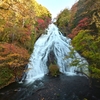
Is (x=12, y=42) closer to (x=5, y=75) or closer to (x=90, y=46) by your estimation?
(x=5, y=75)

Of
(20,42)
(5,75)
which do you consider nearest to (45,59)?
(20,42)

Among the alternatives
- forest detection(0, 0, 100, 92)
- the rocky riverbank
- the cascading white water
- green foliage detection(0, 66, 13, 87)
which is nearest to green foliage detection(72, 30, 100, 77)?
forest detection(0, 0, 100, 92)

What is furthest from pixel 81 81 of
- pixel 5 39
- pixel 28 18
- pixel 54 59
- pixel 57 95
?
pixel 28 18

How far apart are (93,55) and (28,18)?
16.9 m

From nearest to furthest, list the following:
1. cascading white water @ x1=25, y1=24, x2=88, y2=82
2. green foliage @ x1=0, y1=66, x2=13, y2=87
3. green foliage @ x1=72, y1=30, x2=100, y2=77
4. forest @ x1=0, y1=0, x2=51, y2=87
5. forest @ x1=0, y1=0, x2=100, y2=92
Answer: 1. green foliage @ x1=72, y1=30, x2=100, y2=77
2. forest @ x1=0, y1=0, x2=100, y2=92
3. forest @ x1=0, y1=0, x2=51, y2=87
4. green foliage @ x1=0, y1=66, x2=13, y2=87
5. cascading white water @ x1=25, y1=24, x2=88, y2=82

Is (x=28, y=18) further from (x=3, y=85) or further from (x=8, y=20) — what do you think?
(x=3, y=85)

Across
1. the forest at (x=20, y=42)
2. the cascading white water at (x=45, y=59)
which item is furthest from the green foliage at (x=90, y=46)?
the cascading white water at (x=45, y=59)

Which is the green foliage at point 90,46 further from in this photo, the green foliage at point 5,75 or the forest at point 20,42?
the green foliage at point 5,75

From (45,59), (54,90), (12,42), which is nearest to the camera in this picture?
(54,90)

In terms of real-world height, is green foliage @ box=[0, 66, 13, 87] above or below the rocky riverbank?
above

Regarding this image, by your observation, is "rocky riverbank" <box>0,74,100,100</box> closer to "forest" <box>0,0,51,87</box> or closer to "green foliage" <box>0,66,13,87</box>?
"green foliage" <box>0,66,13,87</box>

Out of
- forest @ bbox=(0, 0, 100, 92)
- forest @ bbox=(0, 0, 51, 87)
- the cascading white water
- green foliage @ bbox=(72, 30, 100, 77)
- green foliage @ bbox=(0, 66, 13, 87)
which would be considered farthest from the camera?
the cascading white water

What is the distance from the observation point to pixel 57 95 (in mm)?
10375

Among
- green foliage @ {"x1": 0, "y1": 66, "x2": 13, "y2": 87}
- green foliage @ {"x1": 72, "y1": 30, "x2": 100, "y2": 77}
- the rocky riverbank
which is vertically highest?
green foliage @ {"x1": 72, "y1": 30, "x2": 100, "y2": 77}
